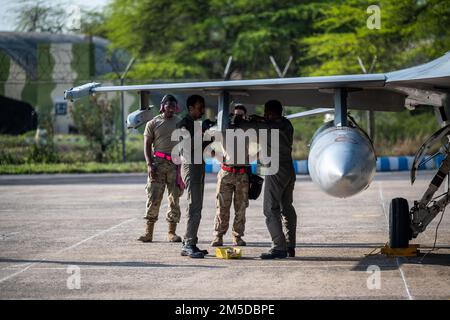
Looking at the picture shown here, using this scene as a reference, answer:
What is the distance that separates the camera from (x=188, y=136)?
38.5 feet

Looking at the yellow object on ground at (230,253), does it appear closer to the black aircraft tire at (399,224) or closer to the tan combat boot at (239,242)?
the tan combat boot at (239,242)

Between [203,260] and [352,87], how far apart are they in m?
2.87

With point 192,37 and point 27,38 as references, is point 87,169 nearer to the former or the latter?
point 192,37

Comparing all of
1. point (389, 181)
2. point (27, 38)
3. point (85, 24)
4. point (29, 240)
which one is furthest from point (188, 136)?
point (85, 24)

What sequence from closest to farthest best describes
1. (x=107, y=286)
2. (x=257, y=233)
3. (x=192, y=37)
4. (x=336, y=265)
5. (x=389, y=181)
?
(x=107, y=286) → (x=336, y=265) → (x=257, y=233) → (x=389, y=181) → (x=192, y=37)

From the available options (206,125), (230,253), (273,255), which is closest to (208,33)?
(206,125)

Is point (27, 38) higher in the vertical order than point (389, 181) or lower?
higher

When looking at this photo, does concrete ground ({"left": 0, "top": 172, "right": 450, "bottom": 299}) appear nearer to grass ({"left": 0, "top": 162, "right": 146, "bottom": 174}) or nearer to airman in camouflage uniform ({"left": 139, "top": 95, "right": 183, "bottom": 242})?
airman in camouflage uniform ({"left": 139, "top": 95, "right": 183, "bottom": 242})

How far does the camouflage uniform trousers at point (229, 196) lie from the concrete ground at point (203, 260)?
0.46 meters

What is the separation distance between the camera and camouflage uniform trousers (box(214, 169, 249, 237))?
41.3ft

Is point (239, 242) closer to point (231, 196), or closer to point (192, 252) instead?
point (231, 196)

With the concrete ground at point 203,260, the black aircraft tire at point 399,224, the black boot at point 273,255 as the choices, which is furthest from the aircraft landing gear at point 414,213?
the black boot at point 273,255

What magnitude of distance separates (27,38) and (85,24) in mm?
18586

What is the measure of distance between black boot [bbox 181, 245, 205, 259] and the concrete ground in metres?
0.11
